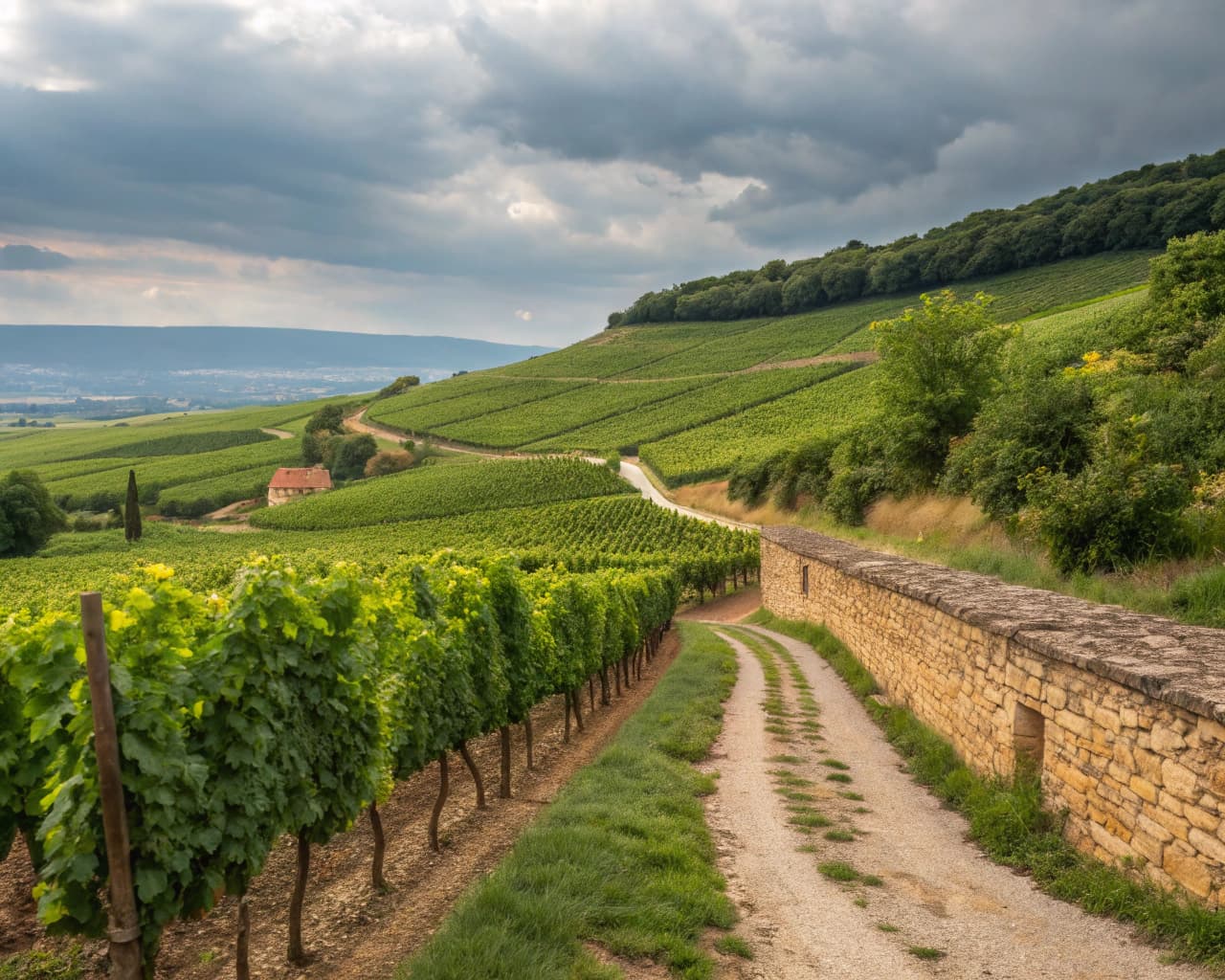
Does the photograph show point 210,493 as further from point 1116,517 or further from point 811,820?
point 811,820

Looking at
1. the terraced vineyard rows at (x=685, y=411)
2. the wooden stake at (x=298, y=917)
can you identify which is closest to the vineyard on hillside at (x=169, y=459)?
the terraced vineyard rows at (x=685, y=411)

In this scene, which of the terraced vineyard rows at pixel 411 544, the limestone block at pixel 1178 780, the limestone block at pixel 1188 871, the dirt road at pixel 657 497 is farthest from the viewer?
the dirt road at pixel 657 497

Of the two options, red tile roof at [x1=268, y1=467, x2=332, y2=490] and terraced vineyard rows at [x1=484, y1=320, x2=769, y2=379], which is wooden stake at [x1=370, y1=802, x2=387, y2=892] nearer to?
red tile roof at [x1=268, y1=467, x2=332, y2=490]

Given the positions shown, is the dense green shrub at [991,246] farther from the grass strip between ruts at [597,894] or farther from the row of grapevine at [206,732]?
the row of grapevine at [206,732]

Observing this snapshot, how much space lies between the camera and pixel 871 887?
6605 millimetres

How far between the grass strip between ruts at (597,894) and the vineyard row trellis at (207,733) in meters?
1.45

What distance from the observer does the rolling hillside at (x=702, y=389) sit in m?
70.9

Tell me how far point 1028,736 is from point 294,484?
88.9 m

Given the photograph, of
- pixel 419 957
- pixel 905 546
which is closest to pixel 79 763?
pixel 419 957

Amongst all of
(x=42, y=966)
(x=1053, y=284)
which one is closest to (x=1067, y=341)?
(x=42, y=966)

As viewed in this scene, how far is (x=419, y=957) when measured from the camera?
5180 millimetres

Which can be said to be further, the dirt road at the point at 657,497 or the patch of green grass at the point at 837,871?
the dirt road at the point at 657,497

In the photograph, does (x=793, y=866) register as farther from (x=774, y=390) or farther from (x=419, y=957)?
(x=774, y=390)

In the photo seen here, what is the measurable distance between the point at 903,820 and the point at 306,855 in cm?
571
